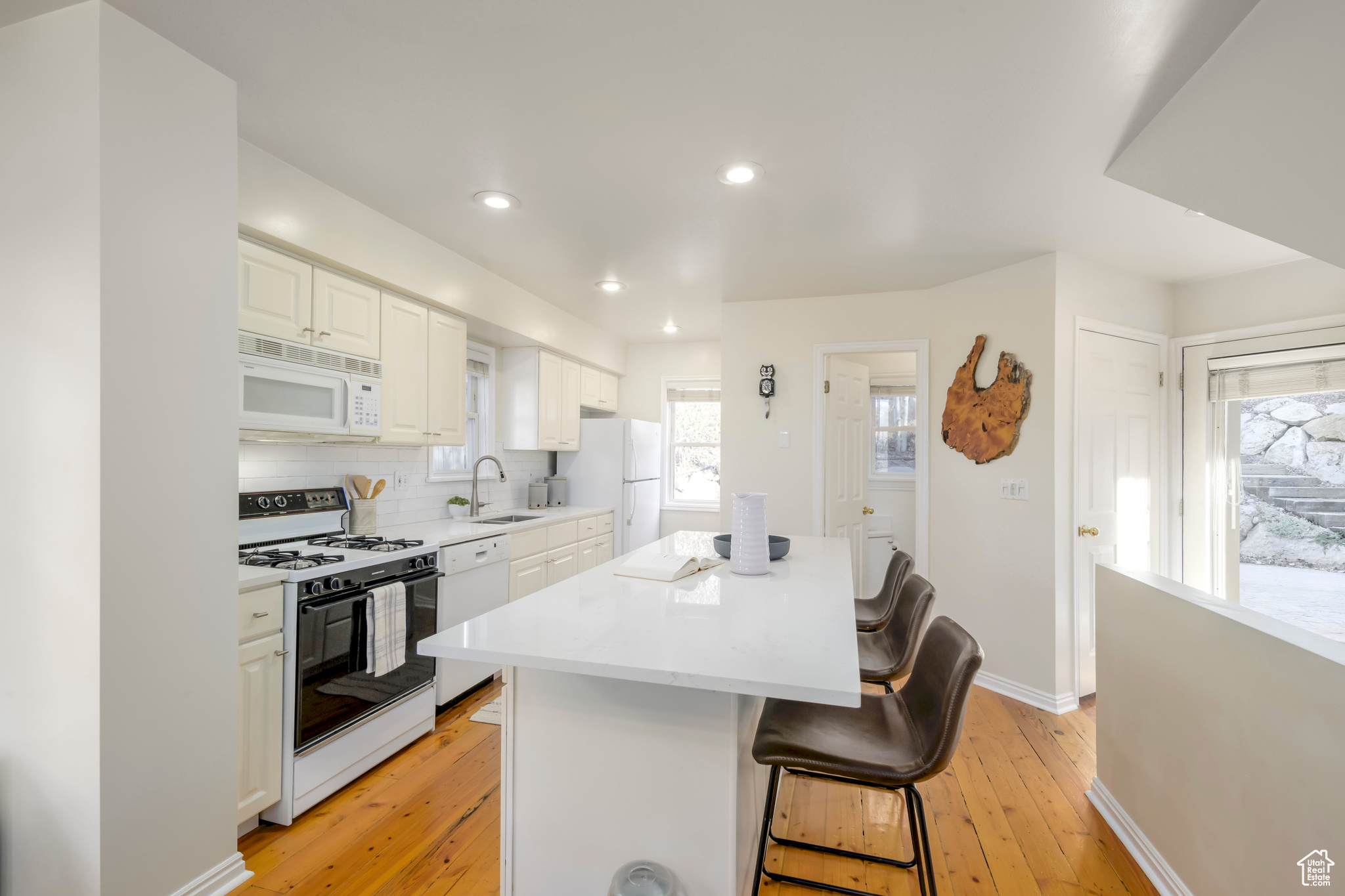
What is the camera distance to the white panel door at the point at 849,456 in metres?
4.26

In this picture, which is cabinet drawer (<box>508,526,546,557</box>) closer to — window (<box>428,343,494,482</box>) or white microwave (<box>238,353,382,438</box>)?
window (<box>428,343,494,482</box>)

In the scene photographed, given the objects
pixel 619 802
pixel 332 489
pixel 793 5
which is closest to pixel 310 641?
pixel 332 489

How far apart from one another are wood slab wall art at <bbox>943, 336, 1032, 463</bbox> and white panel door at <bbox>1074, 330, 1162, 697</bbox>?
0.30 m

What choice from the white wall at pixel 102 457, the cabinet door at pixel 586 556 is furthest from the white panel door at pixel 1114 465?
the white wall at pixel 102 457

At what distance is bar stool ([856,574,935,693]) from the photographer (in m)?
2.01

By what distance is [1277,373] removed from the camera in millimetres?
3291

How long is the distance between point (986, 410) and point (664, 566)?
2434 millimetres

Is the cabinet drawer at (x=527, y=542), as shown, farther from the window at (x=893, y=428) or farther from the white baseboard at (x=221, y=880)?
the window at (x=893, y=428)

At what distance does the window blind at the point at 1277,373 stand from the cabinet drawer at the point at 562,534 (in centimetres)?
399

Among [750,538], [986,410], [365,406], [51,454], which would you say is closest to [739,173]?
[750,538]

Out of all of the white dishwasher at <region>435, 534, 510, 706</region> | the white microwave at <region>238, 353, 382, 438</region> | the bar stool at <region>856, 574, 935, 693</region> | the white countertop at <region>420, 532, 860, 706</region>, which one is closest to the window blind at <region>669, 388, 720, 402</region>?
the white dishwasher at <region>435, 534, 510, 706</region>

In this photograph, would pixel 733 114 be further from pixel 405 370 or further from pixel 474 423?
pixel 474 423

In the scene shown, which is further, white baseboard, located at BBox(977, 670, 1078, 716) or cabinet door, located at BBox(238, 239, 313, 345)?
white baseboard, located at BBox(977, 670, 1078, 716)

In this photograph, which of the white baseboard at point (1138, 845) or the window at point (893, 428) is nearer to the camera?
the white baseboard at point (1138, 845)
